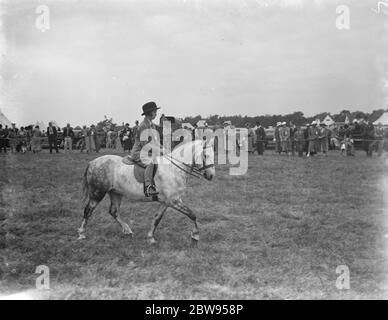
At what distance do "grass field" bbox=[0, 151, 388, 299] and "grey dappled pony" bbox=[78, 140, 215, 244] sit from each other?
0.65 meters

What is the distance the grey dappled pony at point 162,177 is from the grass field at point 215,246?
0.65 meters

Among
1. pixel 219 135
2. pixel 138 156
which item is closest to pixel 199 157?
pixel 138 156

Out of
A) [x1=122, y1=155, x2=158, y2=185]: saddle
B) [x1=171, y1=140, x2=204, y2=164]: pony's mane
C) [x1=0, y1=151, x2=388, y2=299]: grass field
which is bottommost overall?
[x1=0, y1=151, x2=388, y2=299]: grass field

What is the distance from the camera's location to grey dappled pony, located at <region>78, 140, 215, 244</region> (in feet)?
25.7

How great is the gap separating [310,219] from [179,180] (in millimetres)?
3342

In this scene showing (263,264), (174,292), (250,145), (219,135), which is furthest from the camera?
(250,145)

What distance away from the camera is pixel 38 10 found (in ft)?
26.5

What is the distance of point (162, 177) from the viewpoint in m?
7.95

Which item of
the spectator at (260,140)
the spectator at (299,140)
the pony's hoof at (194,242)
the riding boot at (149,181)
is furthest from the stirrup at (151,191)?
the spectator at (260,140)

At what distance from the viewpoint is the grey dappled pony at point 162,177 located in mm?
7820

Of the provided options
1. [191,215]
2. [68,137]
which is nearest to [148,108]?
[191,215]

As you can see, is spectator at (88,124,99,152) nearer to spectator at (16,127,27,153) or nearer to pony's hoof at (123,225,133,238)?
spectator at (16,127,27,153)

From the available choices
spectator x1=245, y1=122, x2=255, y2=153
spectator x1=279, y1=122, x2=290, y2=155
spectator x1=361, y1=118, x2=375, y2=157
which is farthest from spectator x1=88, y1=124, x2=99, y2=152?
spectator x1=361, y1=118, x2=375, y2=157
